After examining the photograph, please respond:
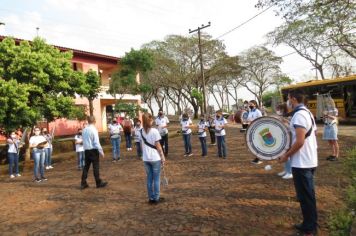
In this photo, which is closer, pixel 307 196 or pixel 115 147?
pixel 307 196

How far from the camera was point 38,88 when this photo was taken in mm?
15289

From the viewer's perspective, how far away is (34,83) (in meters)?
15.4

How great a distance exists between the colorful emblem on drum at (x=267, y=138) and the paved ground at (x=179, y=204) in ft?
3.65

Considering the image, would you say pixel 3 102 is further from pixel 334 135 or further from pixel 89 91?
pixel 334 135

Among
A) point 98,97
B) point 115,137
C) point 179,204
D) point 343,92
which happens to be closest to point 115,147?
point 115,137

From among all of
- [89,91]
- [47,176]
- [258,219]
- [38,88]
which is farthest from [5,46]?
[258,219]

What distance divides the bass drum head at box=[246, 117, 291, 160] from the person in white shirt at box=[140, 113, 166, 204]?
Result: 1.76 meters

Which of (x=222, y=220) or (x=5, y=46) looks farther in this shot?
(x=5, y=46)

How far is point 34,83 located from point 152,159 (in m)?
10.4

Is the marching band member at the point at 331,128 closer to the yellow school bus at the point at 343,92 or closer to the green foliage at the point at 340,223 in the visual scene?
the green foliage at the point at 340,223

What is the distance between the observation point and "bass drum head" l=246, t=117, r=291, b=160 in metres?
5.91

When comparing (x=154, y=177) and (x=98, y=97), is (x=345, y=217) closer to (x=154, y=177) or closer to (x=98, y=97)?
(x=154, y=177)

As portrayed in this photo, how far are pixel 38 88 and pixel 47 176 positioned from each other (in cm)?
477

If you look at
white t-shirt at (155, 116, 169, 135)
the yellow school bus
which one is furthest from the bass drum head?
the yellow school bus
